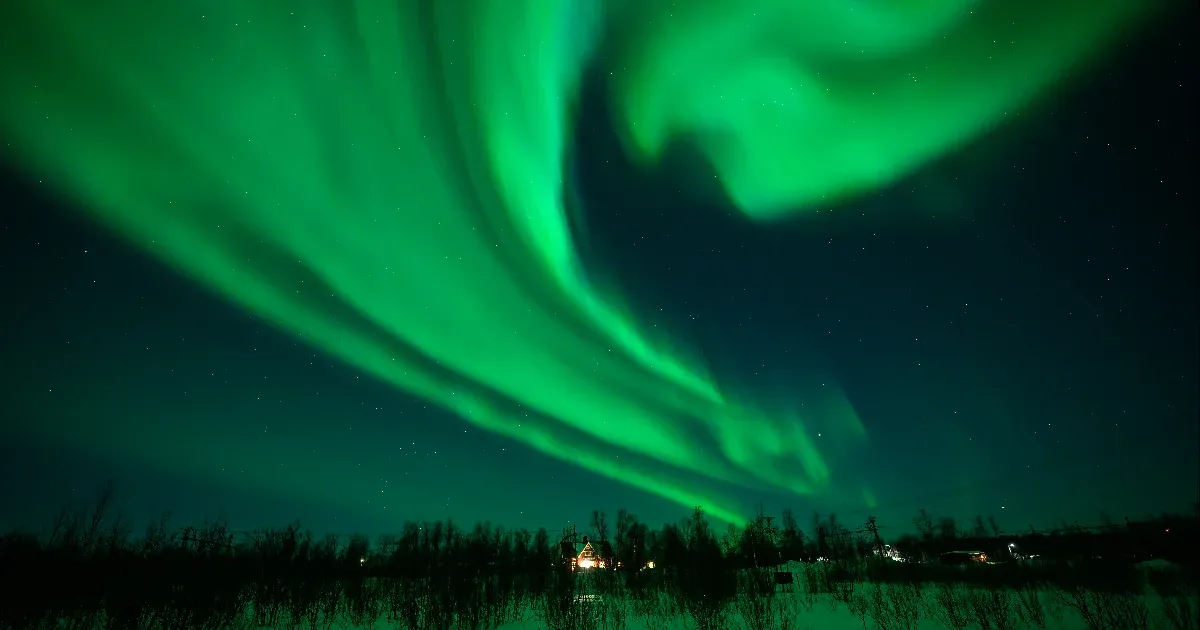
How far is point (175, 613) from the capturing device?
628 inches

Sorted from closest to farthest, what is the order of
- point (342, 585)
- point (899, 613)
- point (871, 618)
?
point (871, 618), point (899, 613), point (342, 585)

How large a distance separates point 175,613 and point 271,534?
9.67m

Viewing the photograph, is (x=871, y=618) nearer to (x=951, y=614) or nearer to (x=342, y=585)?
(x=951, y=614)

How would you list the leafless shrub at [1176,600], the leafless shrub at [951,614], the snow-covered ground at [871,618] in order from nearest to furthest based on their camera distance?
the leafless shrub at [1176,600] → the snow-covered ground at [871,618] → the leafless shrub at [951,614]

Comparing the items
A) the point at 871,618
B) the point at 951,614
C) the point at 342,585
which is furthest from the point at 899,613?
the point at 342,585

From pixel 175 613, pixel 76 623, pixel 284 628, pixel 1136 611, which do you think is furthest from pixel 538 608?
pixel 1136 611

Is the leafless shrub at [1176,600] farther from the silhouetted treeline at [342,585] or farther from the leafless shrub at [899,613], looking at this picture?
the leafless shrub at [899,613]

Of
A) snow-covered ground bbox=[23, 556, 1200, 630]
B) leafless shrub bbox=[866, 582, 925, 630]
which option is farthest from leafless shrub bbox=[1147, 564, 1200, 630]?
leafless shrub bbox=[866, 582, 925, 630]

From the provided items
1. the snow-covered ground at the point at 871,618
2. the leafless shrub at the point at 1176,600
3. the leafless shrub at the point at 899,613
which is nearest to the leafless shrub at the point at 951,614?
the snow-covered ground at the point at 871,618

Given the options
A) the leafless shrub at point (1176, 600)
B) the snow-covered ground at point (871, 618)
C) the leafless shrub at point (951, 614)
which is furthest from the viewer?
the leafless shrub at point (951, 614)

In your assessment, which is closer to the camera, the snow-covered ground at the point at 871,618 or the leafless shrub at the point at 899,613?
the snow-covered ground at the point at 871,618

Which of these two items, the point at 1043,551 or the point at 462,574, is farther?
the point at 1043,551

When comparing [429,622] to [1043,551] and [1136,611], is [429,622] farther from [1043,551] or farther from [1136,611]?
[1043,551]

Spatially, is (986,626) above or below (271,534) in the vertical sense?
below
